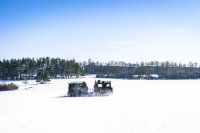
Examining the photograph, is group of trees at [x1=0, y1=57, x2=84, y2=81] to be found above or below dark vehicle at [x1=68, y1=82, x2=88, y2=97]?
above

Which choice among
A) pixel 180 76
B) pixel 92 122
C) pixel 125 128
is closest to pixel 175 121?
pixel 125 128

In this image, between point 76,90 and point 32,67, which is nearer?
point 76,90

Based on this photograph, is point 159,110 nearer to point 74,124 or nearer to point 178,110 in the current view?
point 178,110

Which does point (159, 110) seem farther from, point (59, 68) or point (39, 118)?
point (59, 68)

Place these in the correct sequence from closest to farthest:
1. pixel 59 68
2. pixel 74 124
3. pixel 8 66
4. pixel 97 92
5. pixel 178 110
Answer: pixel 74 124
pixel 178 110
pixel 97 92
pixel 8 66
pixel 59 68

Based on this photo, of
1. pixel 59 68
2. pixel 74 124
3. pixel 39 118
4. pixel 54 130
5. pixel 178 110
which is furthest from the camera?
pixel 59 68

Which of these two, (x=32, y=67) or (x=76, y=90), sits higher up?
(x=32, y=67)

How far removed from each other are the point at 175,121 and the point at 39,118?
32.8 feet

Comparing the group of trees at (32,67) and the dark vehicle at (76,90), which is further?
the group of trees at (32,67)

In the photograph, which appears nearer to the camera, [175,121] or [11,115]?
[175,121]

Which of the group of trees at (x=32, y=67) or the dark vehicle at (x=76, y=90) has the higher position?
the group of trees at (x=32, y=67)

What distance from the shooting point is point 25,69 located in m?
113

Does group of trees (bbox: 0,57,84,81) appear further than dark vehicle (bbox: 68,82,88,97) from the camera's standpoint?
Yes

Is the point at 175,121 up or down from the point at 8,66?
down
